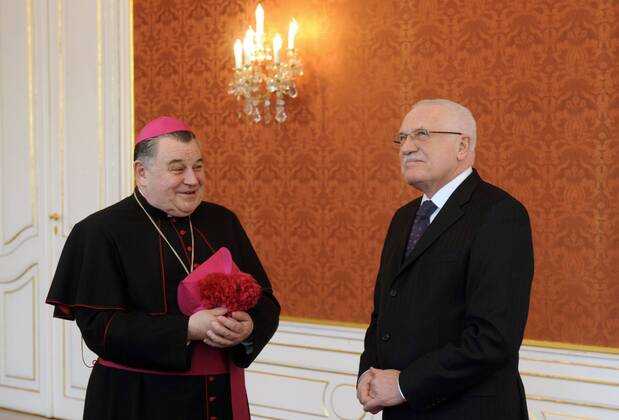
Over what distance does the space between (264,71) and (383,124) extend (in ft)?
2.88

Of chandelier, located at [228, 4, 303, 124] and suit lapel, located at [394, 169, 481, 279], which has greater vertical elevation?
chandelier, located at [228, 4, 303, 124]

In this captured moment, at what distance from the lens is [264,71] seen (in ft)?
15.4

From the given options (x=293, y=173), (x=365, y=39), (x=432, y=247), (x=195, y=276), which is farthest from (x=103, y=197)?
(x=432, y=247)

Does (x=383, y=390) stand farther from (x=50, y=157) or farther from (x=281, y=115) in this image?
(x=50, y=157)

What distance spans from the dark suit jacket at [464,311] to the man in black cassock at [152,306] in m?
0.55

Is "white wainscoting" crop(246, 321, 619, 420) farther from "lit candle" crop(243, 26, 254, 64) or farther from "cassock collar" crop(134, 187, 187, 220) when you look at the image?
"cassock collar" crop(134, 187, 187, 220)

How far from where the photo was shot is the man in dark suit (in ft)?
7.15

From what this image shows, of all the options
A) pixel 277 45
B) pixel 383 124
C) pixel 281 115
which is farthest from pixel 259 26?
pixel 383 124

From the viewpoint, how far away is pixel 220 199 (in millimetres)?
4961

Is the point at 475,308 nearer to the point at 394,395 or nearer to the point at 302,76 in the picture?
the point at 394,395

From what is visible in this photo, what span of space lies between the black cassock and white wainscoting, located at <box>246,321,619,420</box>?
70.4 inches

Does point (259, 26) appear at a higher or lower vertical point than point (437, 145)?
higher

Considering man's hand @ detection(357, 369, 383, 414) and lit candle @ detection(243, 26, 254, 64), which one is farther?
lit candle @ detection(243, 26, 254, 64)

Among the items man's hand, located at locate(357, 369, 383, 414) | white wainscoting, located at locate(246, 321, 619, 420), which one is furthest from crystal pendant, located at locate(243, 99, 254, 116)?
man's hand, located at locate(357, 369, 383, 414)
